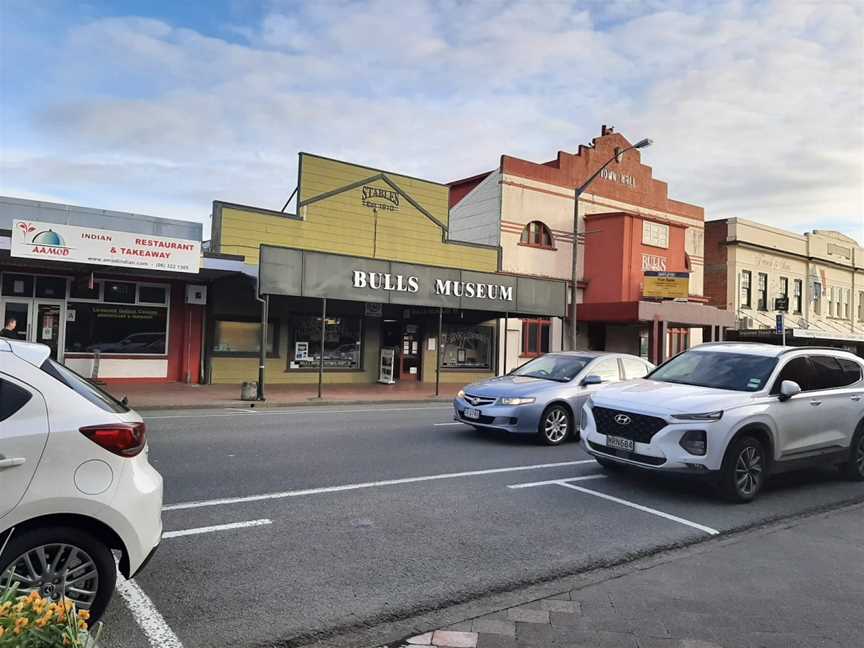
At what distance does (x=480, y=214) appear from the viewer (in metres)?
28.2

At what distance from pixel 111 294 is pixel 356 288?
7.04 metres

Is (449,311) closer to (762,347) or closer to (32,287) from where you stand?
(32,287)

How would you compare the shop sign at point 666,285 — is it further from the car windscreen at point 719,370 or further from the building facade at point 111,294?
the car windscreen at point 719,370

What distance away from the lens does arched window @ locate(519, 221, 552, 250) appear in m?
28.1

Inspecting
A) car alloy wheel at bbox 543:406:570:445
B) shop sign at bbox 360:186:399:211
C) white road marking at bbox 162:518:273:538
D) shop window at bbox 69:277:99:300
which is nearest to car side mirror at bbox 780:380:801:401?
car alloy wheel at bbox 543:406:570:445

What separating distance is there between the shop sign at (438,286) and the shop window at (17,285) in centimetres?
861

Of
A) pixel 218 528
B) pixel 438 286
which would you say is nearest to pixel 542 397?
pixel 218 528

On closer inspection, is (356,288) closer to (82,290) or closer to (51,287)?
(82,290)

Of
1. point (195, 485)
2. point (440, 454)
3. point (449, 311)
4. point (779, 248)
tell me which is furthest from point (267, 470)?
point (779, 248)

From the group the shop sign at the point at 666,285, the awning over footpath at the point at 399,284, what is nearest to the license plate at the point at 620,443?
the awning over footpath at the point at 399,284

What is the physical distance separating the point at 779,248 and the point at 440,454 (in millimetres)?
36003

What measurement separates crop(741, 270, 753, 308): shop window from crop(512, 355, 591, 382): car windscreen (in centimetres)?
Result: 2892

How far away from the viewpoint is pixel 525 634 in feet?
12.5

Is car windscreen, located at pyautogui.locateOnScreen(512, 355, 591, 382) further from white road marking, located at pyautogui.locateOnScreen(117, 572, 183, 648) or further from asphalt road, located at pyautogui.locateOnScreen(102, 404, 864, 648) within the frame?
white road marking, located at pyautogui.locateOnScreen(117, 572, 183, 648)
